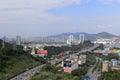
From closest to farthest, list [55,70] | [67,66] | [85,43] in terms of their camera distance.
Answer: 1. [55,70]
2. [67,66]
3. [85,43]

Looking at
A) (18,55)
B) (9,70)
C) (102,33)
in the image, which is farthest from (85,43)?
(102,33)

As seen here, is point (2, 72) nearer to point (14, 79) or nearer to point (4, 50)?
point (14, 79)

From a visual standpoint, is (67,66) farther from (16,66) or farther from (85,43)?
(85,43)

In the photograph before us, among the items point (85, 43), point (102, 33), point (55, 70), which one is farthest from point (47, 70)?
point (102, 33)

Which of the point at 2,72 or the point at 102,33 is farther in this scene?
the point at 102,33

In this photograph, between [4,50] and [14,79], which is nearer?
[14,79]

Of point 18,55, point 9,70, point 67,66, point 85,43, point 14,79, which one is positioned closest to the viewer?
point 14,79
